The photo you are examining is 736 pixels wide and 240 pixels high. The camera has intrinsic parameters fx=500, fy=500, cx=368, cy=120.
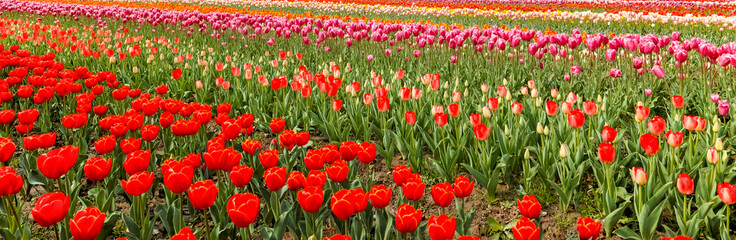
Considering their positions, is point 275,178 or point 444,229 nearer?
point 444,229

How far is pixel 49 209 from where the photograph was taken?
171 centimetres

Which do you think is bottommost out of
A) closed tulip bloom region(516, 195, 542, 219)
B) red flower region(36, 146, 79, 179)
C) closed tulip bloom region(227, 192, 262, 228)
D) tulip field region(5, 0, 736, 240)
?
tulip field region(5, 0, 736, 240)

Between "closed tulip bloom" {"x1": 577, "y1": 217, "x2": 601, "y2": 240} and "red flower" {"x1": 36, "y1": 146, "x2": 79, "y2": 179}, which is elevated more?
"red flower" {"x1": 36, "y1": 146, "x2": 79, "y2": 179}

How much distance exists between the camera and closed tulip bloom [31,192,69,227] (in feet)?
5.57

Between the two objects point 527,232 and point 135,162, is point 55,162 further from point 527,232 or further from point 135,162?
point 527,232

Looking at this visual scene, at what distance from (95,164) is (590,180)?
2768 mm

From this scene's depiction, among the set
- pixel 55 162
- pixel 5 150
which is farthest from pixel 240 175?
pixel 5 150

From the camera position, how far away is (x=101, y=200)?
2504 millimetres

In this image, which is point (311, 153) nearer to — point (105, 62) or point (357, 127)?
point (357, 127)

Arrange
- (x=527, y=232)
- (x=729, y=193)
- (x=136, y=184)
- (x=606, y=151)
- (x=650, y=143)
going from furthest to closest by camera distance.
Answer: (x=650, y=143) < (x=606, y=151) < (x=136, y=184) < (x=729, y=193) < (x=527, y=232)

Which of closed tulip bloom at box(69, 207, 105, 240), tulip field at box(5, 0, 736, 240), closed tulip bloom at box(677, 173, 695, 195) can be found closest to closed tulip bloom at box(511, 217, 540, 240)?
tulip field at box(5, 0, 736, 240)

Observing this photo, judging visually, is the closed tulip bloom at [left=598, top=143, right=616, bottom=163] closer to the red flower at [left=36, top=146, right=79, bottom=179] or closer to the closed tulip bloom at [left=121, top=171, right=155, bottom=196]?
the closed tulip bloom at [left=121, top=171, right=155, bottom=196]

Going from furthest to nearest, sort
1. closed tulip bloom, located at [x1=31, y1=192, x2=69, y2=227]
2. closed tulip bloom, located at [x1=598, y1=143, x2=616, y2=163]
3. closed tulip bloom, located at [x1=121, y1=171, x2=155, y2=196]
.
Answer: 1. closed tulip bloom, located at [x1=598, y1=143, x2=616, y2=163]
2. closed tulip bloom, located at [x1=121, y1=171, x2=155, y2=196]
3. closed tulip bloom, located at [x1=31, y1=192, x2=69, y2=227]

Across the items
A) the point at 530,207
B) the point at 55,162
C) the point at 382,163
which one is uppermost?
the point at 55,162
